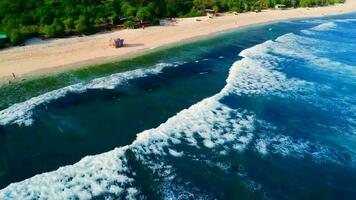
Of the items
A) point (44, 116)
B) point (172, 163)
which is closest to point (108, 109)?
point (44, 116)

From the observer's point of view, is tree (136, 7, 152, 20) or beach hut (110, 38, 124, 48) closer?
beach hut (110, 38, 124, 48)

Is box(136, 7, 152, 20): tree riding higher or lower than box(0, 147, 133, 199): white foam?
higher

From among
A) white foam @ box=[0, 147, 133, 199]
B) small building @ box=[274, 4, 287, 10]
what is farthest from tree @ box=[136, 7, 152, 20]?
Result: white foam @ box=[0, 147, 133, 199]

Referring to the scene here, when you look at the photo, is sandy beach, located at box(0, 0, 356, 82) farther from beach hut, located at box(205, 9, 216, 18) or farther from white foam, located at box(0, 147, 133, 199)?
white foam, located at box(0, 147, 133, 199)

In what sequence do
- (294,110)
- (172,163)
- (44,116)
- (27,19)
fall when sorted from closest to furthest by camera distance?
(172,163), (44,116), (294,110), (27,19)

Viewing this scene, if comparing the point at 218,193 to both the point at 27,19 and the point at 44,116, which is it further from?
the point at 27,19

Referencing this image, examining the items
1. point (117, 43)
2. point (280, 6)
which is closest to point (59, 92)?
point (117, 43)

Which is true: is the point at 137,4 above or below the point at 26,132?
above
